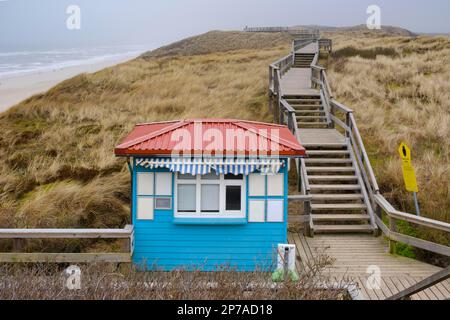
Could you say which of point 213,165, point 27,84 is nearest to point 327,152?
point 213,165

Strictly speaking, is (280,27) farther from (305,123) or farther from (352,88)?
(305,123)

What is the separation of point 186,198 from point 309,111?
316 inches

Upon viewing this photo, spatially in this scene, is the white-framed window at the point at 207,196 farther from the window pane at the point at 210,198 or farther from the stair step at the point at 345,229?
the stair step at the point at 345,229

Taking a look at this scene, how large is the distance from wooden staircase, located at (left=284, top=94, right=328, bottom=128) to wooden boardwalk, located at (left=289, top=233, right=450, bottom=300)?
559cm

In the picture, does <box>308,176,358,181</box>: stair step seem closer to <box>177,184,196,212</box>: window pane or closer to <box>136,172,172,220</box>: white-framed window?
<box>177,184,196,212</box>: window pane

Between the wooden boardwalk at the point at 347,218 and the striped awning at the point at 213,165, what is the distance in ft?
5.89

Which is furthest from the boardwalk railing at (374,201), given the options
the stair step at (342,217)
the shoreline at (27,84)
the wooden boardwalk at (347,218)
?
the shoreline at (27,84)

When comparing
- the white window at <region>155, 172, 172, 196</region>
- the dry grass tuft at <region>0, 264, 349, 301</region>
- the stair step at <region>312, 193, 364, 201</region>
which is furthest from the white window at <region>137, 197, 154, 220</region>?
the stair step at <region>312, 193, 364, 201</region>

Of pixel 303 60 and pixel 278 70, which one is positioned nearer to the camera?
pixel 278 70

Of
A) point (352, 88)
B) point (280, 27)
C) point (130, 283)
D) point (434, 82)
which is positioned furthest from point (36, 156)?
point (280, 27)

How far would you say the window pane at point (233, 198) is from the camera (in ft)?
30.6

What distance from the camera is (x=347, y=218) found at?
1118cm

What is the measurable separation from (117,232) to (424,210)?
638 cm

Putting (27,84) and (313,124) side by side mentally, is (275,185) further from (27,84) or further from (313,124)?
(27,84)
